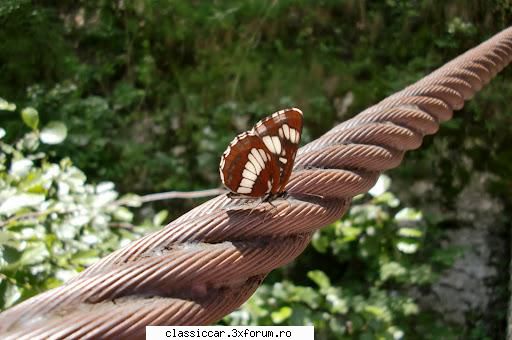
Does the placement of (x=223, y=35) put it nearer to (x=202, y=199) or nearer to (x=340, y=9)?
(x=340, y=9)

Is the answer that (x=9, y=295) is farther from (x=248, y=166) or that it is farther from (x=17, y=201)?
(x=248, y=166)

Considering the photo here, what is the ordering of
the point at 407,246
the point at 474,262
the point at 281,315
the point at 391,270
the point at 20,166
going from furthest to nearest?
1. the point at 474,262
2. the point at 391,270
3. the point at 407,246
4. the point at 281,315
5. the point at 20,166

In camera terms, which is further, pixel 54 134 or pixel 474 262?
pixel 474 262

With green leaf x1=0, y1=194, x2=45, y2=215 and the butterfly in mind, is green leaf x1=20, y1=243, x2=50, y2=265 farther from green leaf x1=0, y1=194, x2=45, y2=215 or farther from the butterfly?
the butterfly

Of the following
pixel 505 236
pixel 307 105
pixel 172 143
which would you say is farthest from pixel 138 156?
pixel 505 236

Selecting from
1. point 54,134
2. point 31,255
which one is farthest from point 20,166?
point 31,255

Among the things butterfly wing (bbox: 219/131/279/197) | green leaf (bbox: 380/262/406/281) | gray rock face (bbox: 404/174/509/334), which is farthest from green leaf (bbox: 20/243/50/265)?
gray rock face (bbox: 404/174/509/334)

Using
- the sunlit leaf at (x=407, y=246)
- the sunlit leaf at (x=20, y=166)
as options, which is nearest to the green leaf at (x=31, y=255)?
the sunlit leaf at (x=20, y=166)
